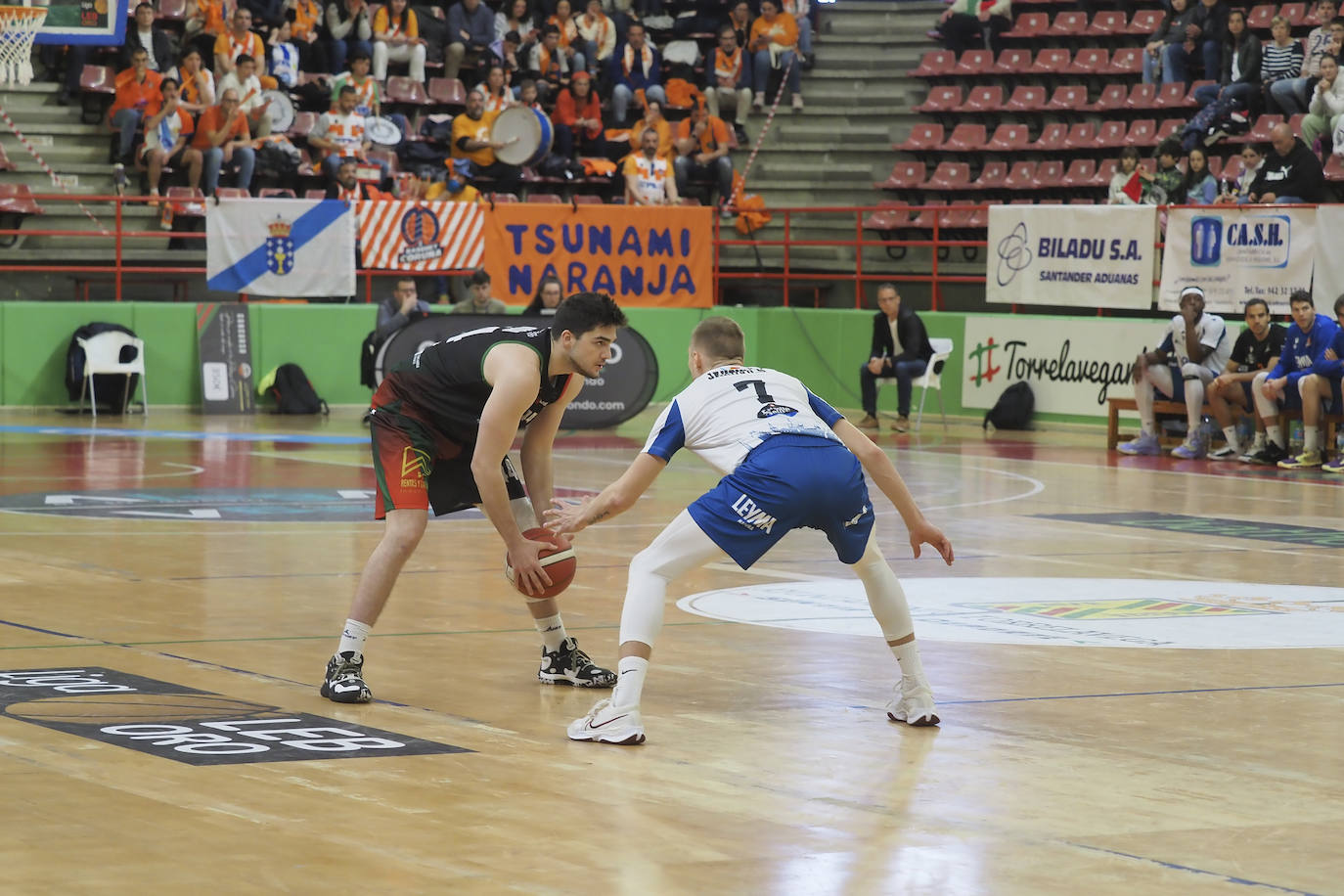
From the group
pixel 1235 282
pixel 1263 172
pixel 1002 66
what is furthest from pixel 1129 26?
pixel 1235 282

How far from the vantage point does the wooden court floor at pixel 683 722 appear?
5199 mm

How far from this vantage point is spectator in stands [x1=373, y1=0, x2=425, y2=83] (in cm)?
2858

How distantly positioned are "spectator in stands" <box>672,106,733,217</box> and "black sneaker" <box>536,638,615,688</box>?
68.5 feet

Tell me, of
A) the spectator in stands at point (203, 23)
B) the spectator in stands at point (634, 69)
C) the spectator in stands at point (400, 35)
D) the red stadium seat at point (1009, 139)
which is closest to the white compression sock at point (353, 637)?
the spectator in stands at point (203, 23)

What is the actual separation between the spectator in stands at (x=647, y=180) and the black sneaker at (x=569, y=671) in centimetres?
1979

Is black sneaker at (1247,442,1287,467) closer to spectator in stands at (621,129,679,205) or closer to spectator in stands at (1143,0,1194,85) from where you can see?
spectator in stands at (1143,0,1194,85)

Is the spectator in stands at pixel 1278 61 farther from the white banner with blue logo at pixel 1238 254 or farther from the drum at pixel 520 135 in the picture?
the drum at pixel 520 135

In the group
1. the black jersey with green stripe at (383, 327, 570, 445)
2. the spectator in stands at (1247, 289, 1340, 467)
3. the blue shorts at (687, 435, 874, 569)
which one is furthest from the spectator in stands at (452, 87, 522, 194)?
the blue shorts at (687, 435, 874, 569)

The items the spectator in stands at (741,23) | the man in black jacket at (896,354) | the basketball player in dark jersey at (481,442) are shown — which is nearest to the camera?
the basketball player in dark jersey at (481,442)

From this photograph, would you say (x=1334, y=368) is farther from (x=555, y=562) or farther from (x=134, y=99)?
(x=134, y=99)

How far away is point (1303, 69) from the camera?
2488cm

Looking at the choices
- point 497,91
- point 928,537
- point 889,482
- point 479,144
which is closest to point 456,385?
point 889,482

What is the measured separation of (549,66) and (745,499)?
2319cm

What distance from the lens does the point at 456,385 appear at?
25.5 ft
